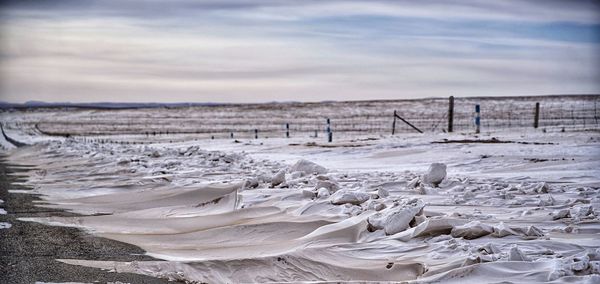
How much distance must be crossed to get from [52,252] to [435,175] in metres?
4.27

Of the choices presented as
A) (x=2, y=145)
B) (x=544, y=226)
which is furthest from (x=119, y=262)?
(x=2, y=145)

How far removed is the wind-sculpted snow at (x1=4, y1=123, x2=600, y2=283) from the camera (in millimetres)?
4680

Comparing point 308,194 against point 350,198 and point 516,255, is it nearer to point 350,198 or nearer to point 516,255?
point 350,198

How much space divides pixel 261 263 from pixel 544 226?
7.30 feet

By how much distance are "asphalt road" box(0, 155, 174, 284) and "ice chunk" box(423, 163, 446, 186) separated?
3544 millimetres

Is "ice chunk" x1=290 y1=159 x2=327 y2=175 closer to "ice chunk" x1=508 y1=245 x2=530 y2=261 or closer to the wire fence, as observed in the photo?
"ice chunk" x1=508 y1=245 x2=530 y2=261

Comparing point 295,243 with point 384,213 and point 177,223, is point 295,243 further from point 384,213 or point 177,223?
point 177,223

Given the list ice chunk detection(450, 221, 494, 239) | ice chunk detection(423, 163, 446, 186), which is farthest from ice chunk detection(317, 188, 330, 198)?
ice chunk detection(450, 221, 494, 239)

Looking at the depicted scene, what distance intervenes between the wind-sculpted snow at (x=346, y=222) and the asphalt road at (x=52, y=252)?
0.19m

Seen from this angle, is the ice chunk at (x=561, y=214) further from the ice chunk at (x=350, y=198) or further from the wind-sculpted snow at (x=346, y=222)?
the ice chunk at (x=350, y=198)

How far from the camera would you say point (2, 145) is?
25.6 metres

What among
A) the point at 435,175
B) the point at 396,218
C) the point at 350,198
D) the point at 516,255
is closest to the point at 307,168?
the point at 435,175

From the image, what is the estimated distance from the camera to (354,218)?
6.07 meters

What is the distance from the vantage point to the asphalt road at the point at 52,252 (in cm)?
492
